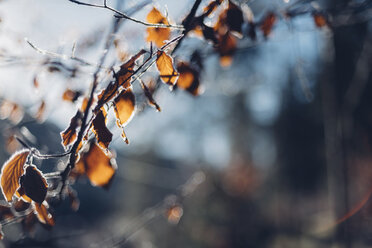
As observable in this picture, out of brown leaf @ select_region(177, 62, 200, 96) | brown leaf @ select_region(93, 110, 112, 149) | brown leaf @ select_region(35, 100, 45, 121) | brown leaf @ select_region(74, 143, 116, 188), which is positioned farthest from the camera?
brown leaf @ select_region(35, 100, 45, 121)

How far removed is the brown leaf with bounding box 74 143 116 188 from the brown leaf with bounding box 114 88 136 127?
6.6 inches

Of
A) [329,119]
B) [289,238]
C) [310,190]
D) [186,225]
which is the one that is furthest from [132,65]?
[310,190]

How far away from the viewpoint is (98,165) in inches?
37.9

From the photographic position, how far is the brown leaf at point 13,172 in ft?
2.71

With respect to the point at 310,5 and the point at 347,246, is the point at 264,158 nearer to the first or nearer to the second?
the point at 347,246

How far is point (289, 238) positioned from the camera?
28.2ft

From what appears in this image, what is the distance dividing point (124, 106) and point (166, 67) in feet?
0.59

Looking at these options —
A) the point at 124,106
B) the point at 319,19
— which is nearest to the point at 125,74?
the point at 124,106

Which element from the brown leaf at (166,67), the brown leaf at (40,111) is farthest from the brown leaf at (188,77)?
the brown leaf at (40,111)

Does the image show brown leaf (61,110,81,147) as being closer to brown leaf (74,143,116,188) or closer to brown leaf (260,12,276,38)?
brown leaf (74,143,116,188)

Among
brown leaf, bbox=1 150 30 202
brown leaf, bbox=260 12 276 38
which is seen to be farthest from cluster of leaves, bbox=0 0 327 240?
brown leaf, bbox=260 12 276 38

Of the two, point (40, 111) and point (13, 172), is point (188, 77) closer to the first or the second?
point (13, 172)

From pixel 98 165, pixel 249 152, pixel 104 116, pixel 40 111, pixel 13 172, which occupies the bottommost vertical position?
pixel 249 152

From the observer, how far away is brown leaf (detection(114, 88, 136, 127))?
2.69 ft
